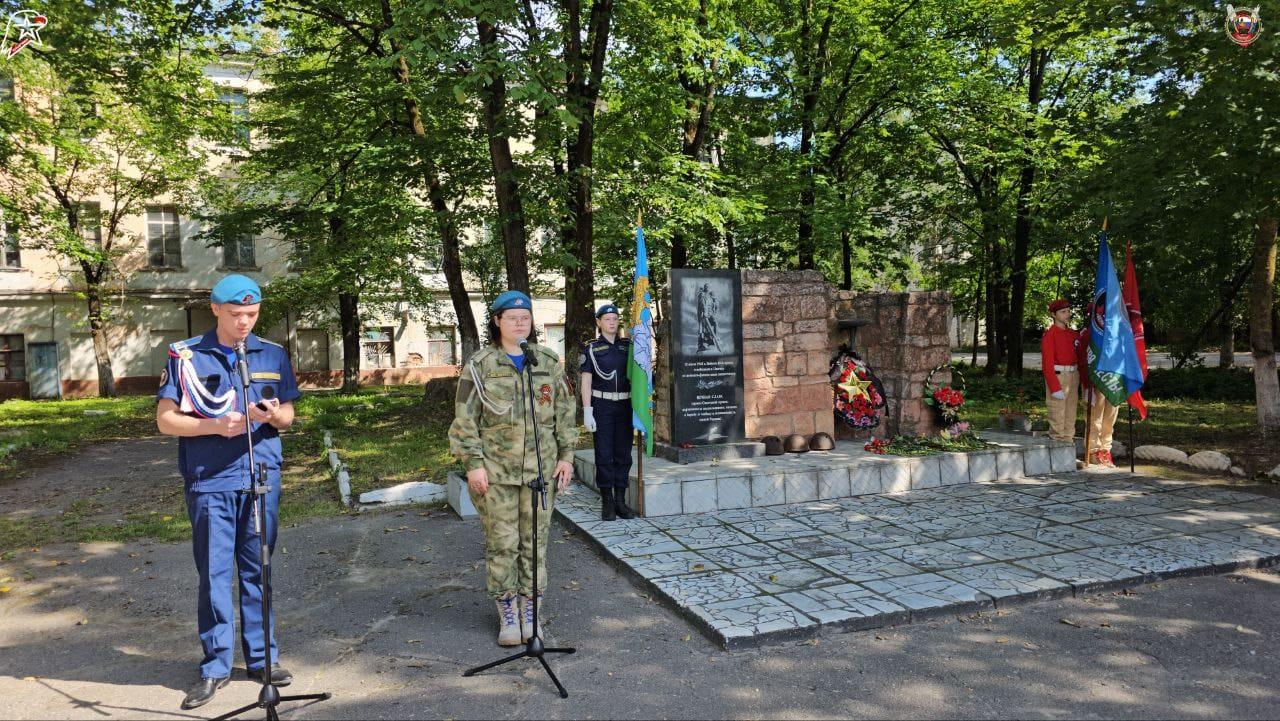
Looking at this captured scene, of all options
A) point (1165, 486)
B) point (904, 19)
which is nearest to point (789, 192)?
point (904, 19)

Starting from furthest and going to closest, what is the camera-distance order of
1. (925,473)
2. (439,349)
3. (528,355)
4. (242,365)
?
1. (439,349)
2. (925,473)
3. (528,355)
4. (242,365)

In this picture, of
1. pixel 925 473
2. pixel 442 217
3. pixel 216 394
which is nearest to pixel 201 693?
pixel 216 394

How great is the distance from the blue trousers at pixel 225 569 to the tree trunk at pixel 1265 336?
11625 millimetres

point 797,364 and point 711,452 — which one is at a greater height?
point 797,364

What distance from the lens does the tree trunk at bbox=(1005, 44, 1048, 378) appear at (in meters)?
18.1

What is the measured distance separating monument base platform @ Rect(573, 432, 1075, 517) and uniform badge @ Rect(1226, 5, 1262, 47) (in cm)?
445

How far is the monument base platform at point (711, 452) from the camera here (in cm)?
857

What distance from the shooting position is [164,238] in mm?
30094

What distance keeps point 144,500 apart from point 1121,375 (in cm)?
1138

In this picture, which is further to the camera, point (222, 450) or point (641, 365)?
point (641, 365)

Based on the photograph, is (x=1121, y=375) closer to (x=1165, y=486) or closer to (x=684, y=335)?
(x=1165, y=486)

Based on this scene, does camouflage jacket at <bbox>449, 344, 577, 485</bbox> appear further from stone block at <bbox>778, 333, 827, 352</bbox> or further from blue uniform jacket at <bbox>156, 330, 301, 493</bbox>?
stone block at <bbox>778, 333, 827, 352</bbox>

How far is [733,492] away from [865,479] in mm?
1540

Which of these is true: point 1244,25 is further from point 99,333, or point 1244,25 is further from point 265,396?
point 99,333
